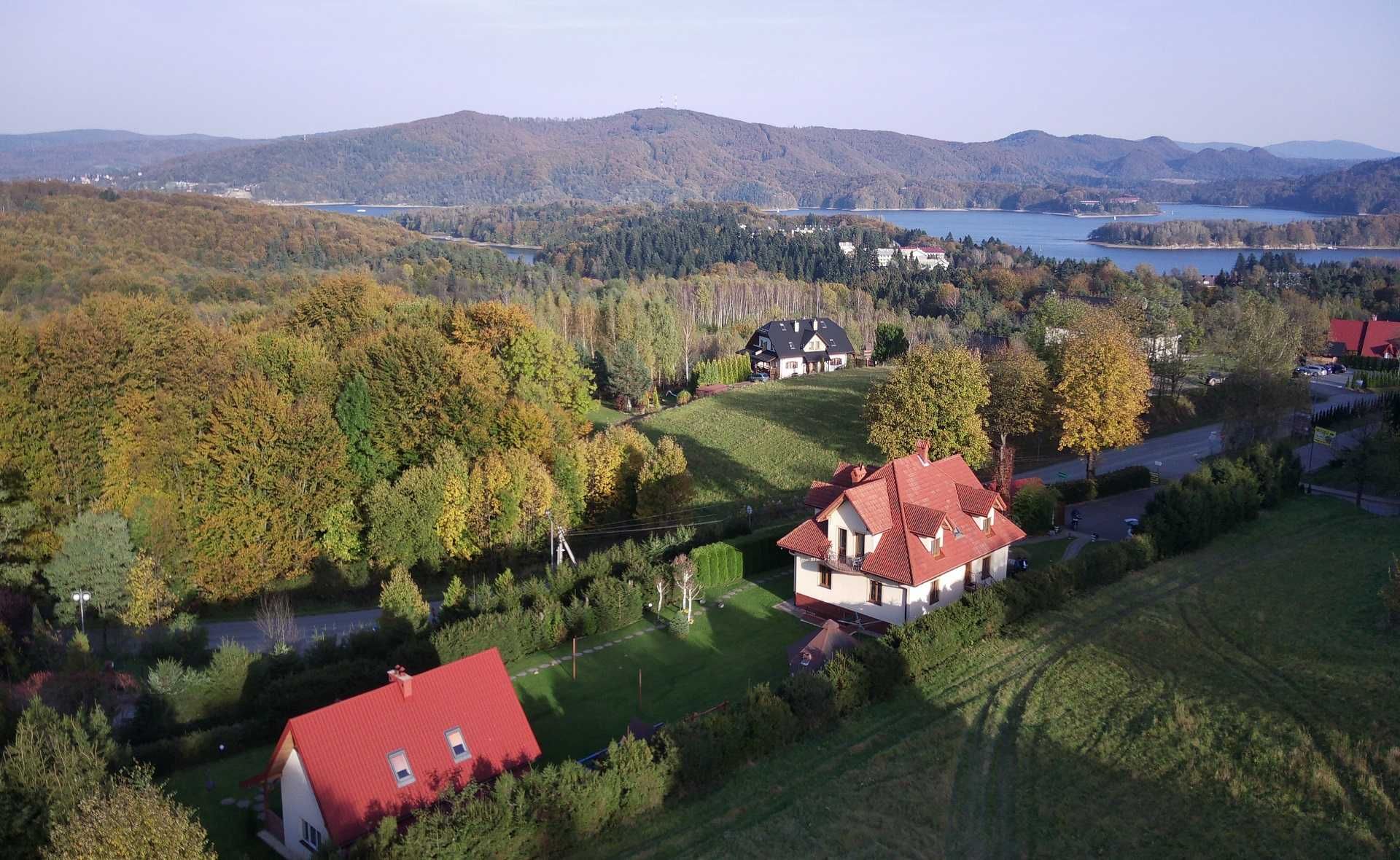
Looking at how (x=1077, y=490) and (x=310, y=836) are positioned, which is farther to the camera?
(x=1077, y=490)

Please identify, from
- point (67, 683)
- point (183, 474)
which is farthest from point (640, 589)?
point (183, 474)

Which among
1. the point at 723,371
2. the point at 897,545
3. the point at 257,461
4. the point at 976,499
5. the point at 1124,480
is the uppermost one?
the point at 976,499

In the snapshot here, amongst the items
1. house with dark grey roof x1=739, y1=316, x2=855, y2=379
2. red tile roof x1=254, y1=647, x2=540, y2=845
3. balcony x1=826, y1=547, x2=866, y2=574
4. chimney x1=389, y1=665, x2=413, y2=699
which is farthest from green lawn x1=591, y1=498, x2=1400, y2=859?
house with dark grey roof x1=739, y1=316, x2=855, y2=379

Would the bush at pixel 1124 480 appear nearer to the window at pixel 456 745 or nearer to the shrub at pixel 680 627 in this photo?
the shrub at pixel 680 627

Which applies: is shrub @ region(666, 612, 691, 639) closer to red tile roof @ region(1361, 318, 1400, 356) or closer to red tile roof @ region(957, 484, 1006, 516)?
red tile roof @ region(957, 484, 1006, 516)

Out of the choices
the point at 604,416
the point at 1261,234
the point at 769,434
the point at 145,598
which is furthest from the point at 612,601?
the point at 1261,234

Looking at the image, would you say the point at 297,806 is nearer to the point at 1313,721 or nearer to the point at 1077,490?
the point at 1313,721
